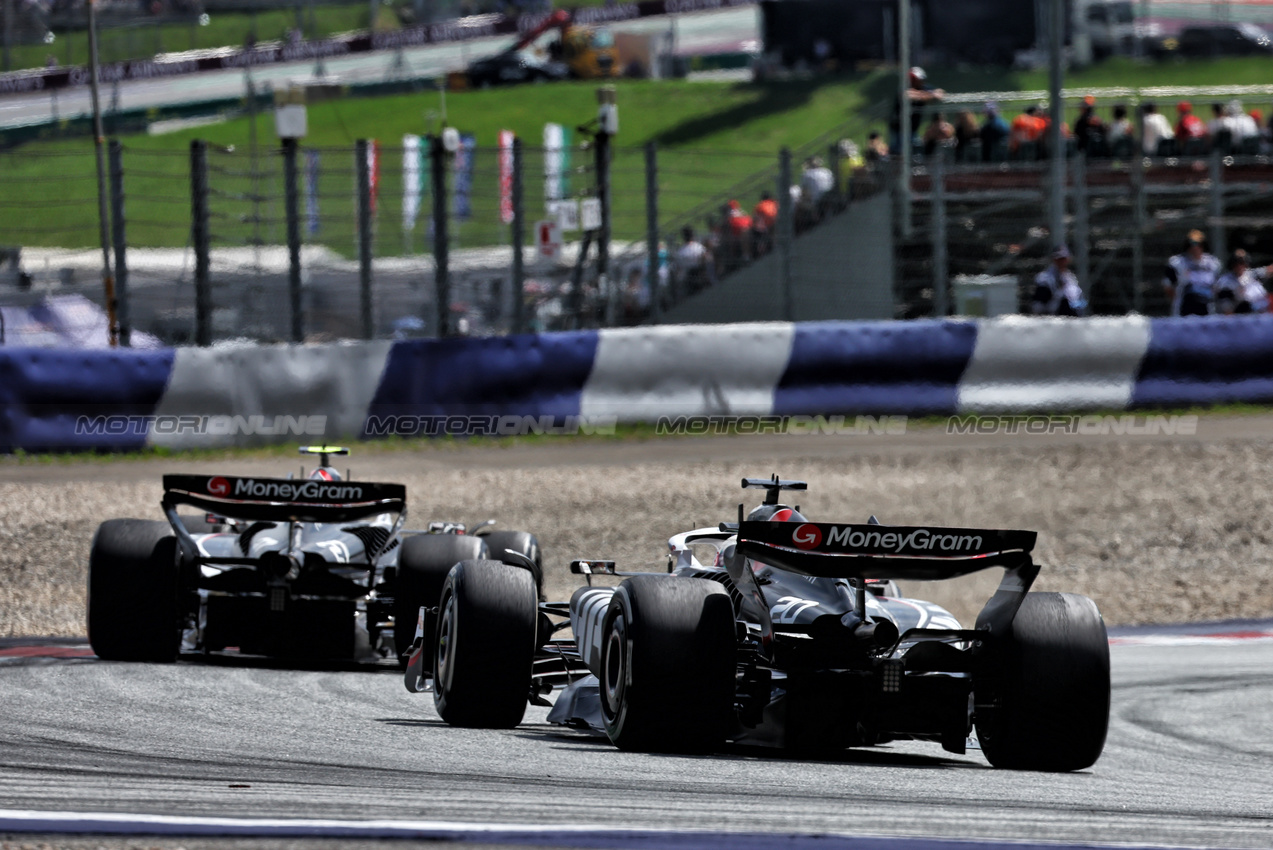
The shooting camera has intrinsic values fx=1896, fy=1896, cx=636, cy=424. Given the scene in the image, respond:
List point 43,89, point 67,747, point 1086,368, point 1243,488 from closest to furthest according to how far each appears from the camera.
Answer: point 67,747
point 1243,488
point 1086,368
point 43,89

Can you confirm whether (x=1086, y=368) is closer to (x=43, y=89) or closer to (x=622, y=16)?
(x=43, y=89)

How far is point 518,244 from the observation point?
16.7 m

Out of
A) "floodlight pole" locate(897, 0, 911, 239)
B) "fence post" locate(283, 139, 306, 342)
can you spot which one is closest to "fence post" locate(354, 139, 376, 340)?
"fence post" locate(283, 139, 306, 342)

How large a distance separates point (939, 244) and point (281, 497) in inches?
439

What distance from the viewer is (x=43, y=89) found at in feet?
135

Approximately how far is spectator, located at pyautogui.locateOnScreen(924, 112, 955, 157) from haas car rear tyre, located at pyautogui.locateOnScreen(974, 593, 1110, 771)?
15916mm

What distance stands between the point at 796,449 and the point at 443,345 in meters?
3.18

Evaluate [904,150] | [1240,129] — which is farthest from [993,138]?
[1240,129]

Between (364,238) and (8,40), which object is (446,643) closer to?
(364,238)

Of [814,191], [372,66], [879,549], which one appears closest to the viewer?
[879,549]

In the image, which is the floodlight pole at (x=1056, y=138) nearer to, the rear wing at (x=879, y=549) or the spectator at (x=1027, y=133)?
the spectator at (x=1027, y=133)

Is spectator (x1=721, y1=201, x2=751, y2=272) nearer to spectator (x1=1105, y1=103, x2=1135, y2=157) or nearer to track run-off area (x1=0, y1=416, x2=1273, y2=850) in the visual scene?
spectator (x1=1105, y1=103, x2=1135, y2=157)

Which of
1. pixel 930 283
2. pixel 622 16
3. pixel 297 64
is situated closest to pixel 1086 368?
pixel 930 283

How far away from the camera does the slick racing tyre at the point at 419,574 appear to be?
9.01m
